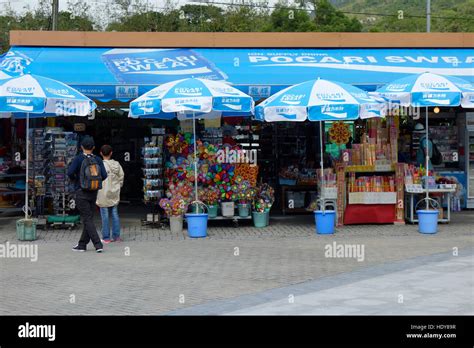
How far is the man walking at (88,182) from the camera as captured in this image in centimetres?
1154

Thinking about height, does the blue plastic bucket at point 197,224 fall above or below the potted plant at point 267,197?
below

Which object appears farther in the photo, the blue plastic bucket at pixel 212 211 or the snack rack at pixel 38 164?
the blue plastic bucket at pixel 212 211

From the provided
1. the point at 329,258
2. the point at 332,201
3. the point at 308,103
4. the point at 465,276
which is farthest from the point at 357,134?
the point at 465,276

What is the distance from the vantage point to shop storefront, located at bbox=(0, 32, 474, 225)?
576 inches

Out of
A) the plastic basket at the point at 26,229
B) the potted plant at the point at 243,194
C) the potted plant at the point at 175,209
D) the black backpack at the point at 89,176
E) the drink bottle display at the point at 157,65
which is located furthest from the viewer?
the drink bottle display at the point at 157,65

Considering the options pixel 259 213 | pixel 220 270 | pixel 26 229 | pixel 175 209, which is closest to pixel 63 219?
pixel 26 229

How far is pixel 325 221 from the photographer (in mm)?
13844

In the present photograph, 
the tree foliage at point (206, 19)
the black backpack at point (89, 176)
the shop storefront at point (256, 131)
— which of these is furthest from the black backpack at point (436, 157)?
the tree foliage at point (206, 19)

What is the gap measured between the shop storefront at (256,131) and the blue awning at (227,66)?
25 mm

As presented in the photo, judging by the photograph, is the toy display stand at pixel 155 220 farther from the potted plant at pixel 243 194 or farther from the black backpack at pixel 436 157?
the black backpack at pixel 436 157

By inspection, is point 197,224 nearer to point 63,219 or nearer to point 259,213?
point 259,213

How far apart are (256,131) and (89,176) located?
736 centimetres

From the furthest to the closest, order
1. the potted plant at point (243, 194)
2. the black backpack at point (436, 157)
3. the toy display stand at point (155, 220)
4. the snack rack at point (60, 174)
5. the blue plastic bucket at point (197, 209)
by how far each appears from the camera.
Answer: the black backpack at point (436, 157) < the toy display stand at point (155, 220) < the potted plant at point (243, 194) < the snack rack at point (60, 174) < the blue plastic bucket at point (197, 209)

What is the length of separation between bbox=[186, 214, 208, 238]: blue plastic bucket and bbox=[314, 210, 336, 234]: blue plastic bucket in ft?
7.39
